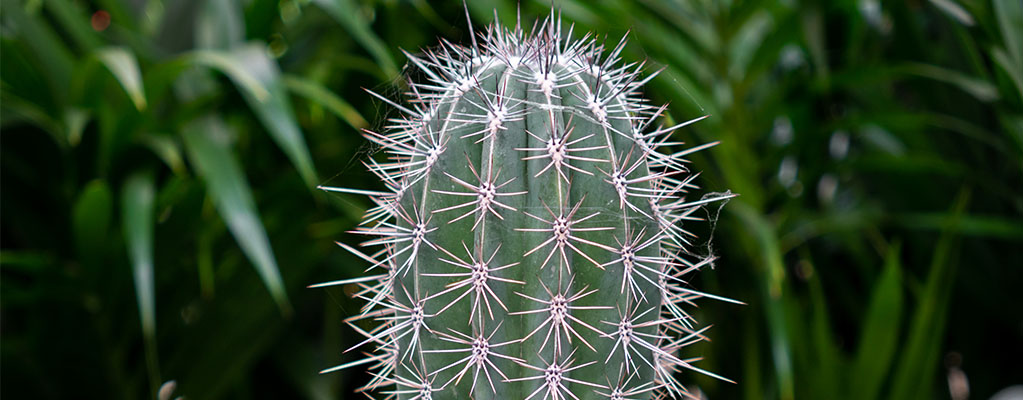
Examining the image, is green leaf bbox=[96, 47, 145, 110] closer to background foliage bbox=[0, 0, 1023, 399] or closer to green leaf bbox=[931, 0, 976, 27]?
background foliage bbox=[0, 0, 1023, 399]

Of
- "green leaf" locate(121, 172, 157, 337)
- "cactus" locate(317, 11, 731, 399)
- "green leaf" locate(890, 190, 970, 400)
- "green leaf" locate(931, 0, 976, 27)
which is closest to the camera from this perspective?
"cactus" locate(317, 11, 731, 399)

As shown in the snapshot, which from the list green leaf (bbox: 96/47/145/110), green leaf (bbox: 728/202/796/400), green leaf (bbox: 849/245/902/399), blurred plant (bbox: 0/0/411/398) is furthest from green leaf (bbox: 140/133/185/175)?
green leaf (bbox: 849/245/902/399)

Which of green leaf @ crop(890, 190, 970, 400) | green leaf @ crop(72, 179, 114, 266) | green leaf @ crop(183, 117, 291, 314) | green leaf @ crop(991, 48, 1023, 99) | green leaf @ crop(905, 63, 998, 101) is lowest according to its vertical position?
green leaf @ crop(890, 190, 970, 400)

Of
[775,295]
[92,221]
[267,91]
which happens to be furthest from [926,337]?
[92,221]

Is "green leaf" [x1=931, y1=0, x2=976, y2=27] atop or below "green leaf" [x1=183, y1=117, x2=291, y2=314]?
atop

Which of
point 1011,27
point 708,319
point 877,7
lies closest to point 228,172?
point 708,319

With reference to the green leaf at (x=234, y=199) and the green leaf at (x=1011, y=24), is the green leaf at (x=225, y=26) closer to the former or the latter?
the green leaf at (x=234, y=199)

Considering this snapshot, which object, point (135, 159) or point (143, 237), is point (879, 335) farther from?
point (135, 159)
